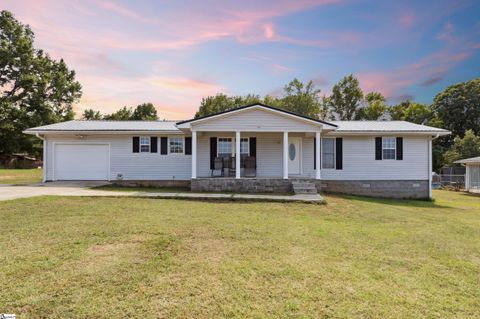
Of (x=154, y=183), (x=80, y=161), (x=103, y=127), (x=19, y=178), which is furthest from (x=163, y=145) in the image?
(x=19, y=178)

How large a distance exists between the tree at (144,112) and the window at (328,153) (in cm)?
3983

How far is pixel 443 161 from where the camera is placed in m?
33.7

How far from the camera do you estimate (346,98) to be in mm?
41438

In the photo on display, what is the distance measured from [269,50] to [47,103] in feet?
99.7

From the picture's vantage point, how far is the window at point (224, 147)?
47.9ft

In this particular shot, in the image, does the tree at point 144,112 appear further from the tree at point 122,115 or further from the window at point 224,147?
the window at point 224,147

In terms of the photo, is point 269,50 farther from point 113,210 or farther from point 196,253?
point 196,253

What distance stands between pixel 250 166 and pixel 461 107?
4368cm

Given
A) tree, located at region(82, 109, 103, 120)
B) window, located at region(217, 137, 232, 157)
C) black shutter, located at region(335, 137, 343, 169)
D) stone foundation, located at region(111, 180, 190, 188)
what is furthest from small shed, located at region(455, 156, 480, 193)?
tree, located at region(82, 109, 103, 120)

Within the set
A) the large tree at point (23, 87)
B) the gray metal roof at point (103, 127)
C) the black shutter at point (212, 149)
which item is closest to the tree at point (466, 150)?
the black shutter at point (212, 149)

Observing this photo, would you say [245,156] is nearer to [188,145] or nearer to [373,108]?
[188,145]

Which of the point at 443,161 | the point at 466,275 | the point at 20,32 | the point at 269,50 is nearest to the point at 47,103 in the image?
the point at 20,32

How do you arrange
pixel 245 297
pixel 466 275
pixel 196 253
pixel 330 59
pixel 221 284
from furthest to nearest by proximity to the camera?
pixel 330 59
pixel 196 253
pixel 466 275
pixel 221 284
pixel 245 297

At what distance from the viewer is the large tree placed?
1215 inches
